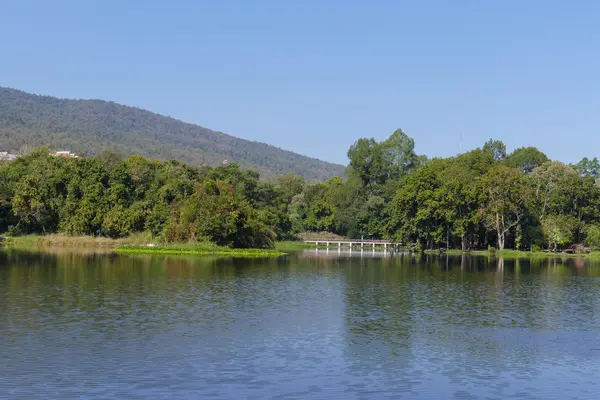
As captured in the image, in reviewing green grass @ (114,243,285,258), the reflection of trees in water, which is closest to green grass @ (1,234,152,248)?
green grass @ (114,243,285,258)

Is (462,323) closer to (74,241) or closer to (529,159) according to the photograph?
(74,241)

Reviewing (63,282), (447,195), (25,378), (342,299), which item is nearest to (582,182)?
(447,195)

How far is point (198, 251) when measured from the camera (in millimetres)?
73500

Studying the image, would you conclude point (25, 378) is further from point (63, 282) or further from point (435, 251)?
point (435, 251)

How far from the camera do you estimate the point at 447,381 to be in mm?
18625

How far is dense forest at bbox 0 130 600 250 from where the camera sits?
81.1 m

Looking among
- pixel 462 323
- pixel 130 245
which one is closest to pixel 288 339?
pixel 462 323

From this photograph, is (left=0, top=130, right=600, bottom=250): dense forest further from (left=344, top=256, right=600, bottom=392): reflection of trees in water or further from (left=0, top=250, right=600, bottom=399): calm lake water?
(left=0, top=250, right=600, bottom=399): calm lake water

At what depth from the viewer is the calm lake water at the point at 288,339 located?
17641mm

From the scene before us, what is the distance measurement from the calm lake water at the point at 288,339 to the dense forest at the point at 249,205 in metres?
37.4

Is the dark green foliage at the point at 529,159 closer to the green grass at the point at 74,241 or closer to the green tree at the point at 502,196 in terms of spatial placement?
the green tree at the point at 502,196

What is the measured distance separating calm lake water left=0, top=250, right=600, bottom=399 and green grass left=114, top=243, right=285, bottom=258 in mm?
29913

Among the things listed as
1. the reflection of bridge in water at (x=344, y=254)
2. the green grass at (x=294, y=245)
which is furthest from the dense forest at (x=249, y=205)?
the reflection of bridge in water at (x=344, y=254)

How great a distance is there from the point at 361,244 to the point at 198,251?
38555 millimetres
